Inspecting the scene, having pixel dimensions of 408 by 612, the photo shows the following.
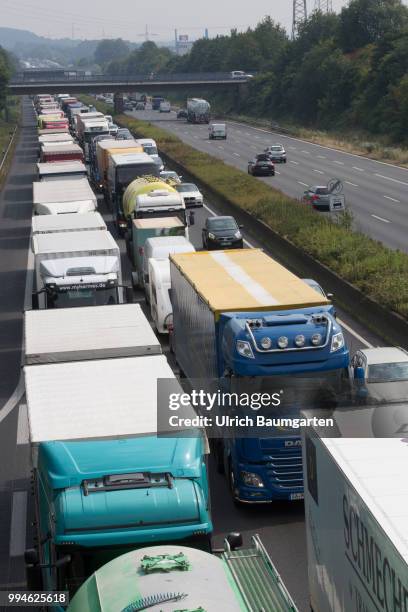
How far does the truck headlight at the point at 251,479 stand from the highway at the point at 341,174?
27143 mm

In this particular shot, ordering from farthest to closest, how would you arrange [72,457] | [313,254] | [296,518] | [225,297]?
[313,254] < [225,297] < [296,518] < [72,457]

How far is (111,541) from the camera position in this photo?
33.5 feet

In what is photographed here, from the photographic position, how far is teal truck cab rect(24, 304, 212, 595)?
1028cm

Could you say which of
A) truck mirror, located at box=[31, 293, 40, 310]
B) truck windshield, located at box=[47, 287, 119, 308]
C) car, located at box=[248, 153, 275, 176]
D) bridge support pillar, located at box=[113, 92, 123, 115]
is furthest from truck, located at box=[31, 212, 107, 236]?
bridge support pillar, located at box=[113, 92, 123, 115]

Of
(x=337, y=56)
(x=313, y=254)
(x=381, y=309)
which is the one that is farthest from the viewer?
(x=337, y=56)

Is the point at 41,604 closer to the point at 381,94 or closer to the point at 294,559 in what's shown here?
the point at 294,559

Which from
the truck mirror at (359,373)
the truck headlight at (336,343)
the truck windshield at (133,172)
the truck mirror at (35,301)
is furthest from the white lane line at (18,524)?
the truck windshield at (133,172)

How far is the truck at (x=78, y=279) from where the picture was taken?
24.0 metres

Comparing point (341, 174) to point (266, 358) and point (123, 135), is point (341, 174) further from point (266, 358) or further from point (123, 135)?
point (266, 358)

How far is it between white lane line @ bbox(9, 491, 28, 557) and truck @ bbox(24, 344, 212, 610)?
305 cm

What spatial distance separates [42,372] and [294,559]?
4.04 meters

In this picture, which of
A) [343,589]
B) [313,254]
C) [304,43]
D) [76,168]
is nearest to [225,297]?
[343,589]

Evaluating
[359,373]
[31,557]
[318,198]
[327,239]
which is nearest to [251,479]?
[359,373]

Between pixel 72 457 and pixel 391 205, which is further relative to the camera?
pixel 391 205
